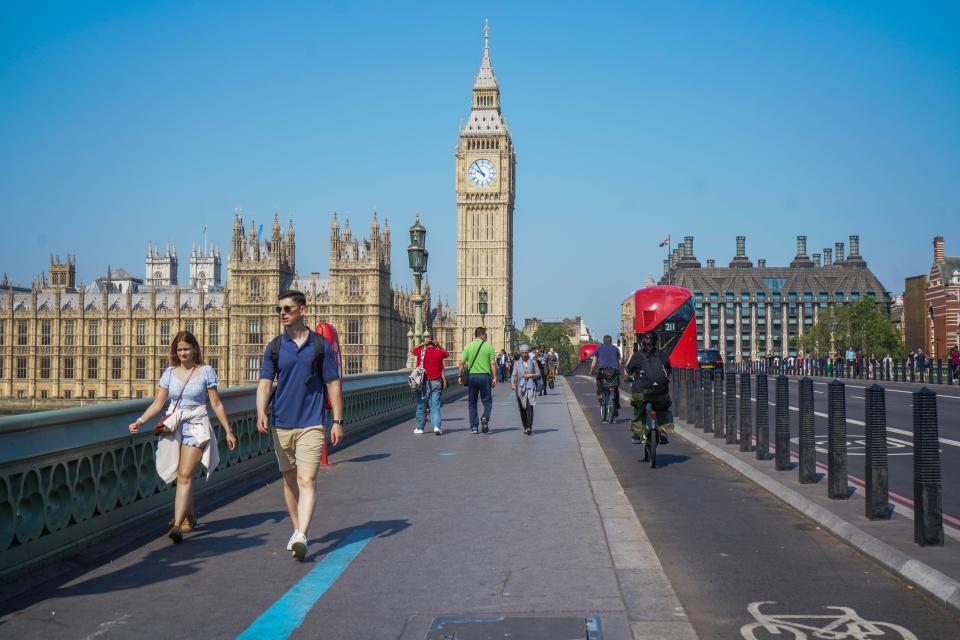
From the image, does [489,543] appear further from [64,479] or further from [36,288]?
[36,288]

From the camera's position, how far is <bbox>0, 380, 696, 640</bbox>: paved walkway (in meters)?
6.04

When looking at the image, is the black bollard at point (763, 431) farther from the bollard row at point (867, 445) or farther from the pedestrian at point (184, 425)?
the pedestrian at point (184, 425)

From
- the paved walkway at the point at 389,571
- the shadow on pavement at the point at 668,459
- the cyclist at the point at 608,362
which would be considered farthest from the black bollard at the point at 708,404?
the paved walkway at the point at 389,571

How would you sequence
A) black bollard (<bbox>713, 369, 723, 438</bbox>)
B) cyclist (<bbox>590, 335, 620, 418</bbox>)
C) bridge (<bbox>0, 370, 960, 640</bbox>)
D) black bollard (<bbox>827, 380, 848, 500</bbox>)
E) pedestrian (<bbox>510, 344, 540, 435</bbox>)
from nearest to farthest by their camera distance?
1. bridge (<bbox>0, 370, 960, 640</bbox>)
2. black bollard (<bbox>827, 380, 848, 500</bbox>)
3. black bollard (<bbox>713, 369, 723, 438</bbox>)
4. pedestrian (<bbox>510, 344, 540, 435</bbox>)
5. cyclist (<bbox>590, 335, 620, 418</bbox>)

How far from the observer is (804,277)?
167 m

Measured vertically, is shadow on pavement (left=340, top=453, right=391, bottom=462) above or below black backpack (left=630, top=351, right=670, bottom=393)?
below

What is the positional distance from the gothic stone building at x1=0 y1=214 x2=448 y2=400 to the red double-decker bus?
75.2 meters

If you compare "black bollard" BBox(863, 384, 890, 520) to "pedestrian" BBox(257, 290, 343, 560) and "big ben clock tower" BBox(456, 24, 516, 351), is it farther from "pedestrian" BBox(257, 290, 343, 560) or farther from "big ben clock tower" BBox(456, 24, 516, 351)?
"big ben clock tower" BBox(456, 24, 516, 351)

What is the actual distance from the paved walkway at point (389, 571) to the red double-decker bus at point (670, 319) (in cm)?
2503

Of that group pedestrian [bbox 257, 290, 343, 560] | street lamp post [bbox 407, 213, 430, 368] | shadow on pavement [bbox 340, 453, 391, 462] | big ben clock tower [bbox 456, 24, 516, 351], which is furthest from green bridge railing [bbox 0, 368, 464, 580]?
big ben clock tower [bbox 456, 24, 516, 351]

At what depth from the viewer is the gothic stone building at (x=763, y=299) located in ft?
541

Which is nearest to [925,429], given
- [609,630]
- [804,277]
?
[609,630]

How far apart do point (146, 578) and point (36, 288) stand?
127m

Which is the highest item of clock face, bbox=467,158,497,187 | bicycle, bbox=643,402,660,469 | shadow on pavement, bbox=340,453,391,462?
clock face, bbox=467,158,497,187
